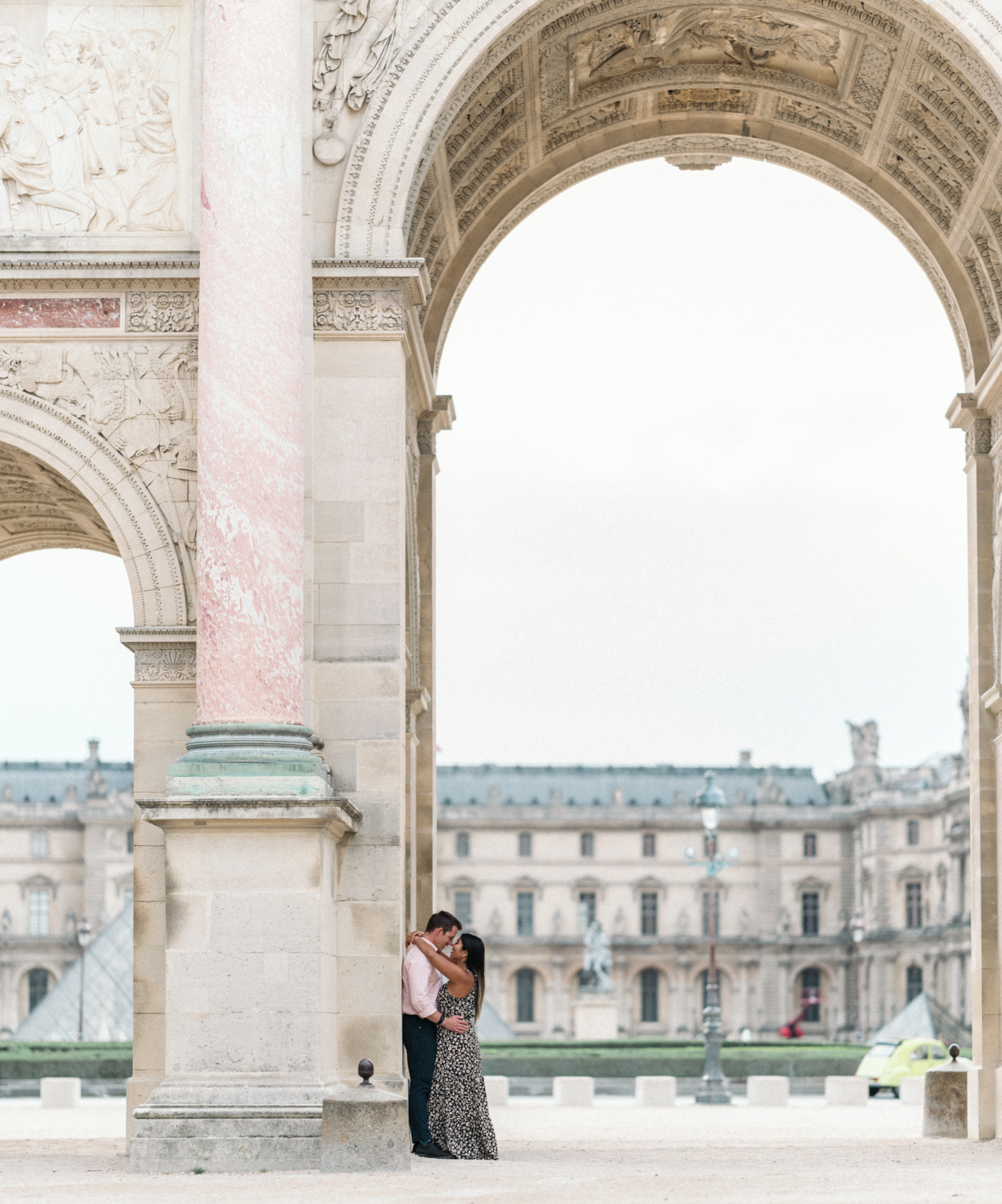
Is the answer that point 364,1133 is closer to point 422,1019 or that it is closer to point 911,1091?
point 422,1019

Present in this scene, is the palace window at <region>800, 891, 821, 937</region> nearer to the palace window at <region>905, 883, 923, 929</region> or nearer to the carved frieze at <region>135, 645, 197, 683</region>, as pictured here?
the palace window at <region>905, 883, 923, 929</region>

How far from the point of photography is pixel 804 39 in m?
23.1

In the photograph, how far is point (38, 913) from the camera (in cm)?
13375

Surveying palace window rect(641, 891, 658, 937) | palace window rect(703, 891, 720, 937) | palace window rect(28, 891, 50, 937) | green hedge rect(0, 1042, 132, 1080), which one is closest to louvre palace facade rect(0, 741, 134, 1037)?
palace window rect(28, 891, 50, 937)

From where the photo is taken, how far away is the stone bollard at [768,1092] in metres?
44.0

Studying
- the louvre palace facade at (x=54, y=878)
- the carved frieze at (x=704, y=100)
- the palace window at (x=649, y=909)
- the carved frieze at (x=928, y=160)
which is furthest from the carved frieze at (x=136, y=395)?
the palace window at (x=649, y=909)

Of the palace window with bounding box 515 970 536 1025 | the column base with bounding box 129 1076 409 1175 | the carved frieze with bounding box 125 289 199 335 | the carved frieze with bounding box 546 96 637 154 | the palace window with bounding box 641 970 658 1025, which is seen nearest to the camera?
the column base with bounding box 129 1076 409 1175

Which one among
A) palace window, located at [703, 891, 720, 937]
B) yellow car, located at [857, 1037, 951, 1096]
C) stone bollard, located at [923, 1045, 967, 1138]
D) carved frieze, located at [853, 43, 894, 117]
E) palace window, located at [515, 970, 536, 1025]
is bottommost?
palace window, located at [515, 970, 536, 1025]

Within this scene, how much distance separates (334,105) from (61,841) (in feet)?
393

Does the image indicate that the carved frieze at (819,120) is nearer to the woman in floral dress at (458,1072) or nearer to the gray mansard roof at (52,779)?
the woman in floral dress at (458,1072)

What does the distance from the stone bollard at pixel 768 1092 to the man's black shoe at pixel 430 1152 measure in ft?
87.6

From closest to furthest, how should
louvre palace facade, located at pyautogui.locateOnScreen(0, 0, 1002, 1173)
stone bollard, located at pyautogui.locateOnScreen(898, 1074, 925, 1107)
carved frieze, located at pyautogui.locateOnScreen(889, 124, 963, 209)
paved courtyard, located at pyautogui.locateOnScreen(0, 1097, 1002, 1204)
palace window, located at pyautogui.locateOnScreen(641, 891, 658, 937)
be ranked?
paved courtyard, located at pyautogui.locateOnScreen(0, 1097, 1002, 1204) → louvre palace facade, located at pyautogui.locateOnScreen(0, 0, 1002, 1173) → carved frieze, located at pyautogui.locateOnScreen(889, 124, 963, 209) → stone bollard, located at pyautogui.locateOnScreen(898, 1074, 925, 1107) → palace window, located at pyautogui.locateOnScreen(641, 891, 658, 937)

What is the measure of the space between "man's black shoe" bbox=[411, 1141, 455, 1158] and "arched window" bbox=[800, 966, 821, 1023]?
413 feet

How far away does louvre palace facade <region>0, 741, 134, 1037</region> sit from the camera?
132 meters
